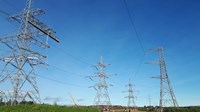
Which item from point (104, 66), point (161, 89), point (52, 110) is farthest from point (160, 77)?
point (52, 110)

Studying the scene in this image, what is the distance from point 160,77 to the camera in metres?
40.8

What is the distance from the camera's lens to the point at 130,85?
216ft

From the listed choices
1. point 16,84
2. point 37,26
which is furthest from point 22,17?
point 16,84

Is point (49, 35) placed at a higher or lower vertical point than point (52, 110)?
higher

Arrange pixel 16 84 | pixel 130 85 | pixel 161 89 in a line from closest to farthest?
pixel 16 84, pixel 161 89, pixel 130 85

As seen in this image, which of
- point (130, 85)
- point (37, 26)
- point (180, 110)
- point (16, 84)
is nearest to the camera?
point (16, 84)

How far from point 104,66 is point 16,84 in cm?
3153

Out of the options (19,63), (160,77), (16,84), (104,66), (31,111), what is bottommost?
(31,111)

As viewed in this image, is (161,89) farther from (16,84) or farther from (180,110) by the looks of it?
(16,84)

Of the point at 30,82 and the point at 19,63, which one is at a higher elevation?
the point at 19,63

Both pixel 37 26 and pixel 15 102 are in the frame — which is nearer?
pixel 15 102

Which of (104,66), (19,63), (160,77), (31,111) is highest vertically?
(104,66)

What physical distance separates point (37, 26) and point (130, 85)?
44.6 m

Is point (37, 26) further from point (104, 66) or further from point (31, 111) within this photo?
point (104, 66)
